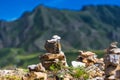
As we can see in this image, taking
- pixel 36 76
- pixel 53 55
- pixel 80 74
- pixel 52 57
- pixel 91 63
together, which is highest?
pixel 53 55

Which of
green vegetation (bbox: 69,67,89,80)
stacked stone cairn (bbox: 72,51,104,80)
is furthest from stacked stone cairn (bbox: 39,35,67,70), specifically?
green vegetation (bbox: 69,67,89,80)

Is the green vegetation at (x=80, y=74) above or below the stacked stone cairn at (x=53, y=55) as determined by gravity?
below

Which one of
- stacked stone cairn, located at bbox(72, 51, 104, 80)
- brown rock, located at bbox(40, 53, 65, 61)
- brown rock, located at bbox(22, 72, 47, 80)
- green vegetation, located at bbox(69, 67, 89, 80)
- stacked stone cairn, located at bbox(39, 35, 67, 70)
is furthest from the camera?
brown rock, located at bbox(40, 53, 65, 61)

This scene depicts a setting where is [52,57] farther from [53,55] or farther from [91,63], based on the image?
[91,63]

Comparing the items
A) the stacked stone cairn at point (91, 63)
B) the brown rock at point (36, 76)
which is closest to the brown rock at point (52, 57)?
the stacked stone cairn at point (91, 63)

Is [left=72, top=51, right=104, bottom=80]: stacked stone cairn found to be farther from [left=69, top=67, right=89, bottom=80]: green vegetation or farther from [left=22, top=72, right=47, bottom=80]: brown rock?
[left=22, top=72, right=47, bottom=80]: brown rock

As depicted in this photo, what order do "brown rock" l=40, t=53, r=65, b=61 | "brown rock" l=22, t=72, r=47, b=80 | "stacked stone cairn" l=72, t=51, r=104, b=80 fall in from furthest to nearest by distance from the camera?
1. "brown rock" l=40, t=53, r=65, b=61
2. "stacked stone cairn" l=72, t=51, r=104, b=80
3. "brown rock" l=22, t=72, r=47, b=80

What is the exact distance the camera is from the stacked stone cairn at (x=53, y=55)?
93.7ft

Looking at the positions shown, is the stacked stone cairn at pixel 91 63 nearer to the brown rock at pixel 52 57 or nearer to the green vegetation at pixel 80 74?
the green vegetation at pixel 80 74

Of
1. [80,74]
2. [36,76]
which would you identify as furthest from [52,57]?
[36,76]

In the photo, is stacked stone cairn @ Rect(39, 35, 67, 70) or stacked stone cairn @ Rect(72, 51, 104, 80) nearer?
stacked stone cairn @ Rect(72, 51, 104, 80)

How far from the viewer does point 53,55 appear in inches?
1138

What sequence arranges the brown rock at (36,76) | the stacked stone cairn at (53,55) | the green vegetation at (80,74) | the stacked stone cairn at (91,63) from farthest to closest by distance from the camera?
1. the stacked stone cairn at (53,55)
2. the stacked stone cairn at (91,63)
3. the green vegetation at (80,74)
4. the brown rock at (36,76)

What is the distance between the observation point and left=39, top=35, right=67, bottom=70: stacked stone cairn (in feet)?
93.7
